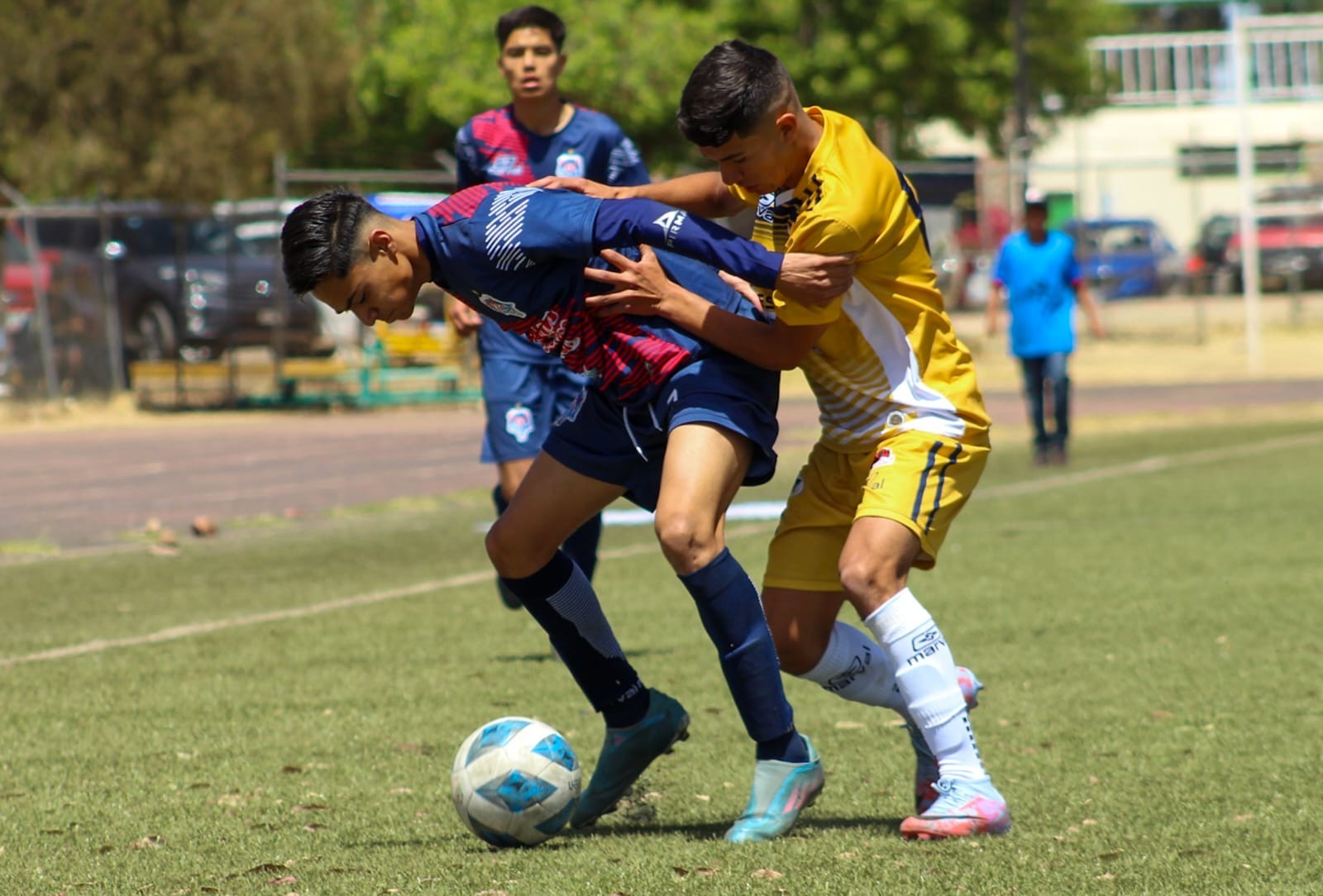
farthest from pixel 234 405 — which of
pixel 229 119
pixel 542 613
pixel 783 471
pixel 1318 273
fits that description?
pixel 1318 273

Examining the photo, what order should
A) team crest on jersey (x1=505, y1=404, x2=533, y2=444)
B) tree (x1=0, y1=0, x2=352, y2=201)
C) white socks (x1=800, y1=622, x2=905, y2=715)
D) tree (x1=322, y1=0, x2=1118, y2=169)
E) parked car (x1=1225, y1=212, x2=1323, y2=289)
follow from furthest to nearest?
parked car (x1=1225, y1=212, x2=1323, y2=289) < tree (x1=322, y1=0, x2=1118, y2=169) < tree (x1=0, y1=0, x2=352, y2=201) < team crest on jersey (x1=505, y1=404, x2=533, y2=444) < white socks (x1=800, y1=622, x2=905, y2=715)

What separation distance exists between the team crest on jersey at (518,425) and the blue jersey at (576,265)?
2.41 m

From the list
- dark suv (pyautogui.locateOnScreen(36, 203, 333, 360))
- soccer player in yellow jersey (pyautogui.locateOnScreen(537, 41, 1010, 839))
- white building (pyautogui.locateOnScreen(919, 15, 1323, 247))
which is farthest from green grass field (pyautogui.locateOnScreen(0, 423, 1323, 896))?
white building (pyautogui.locateOnScreen(919, 15, 1323, 247))

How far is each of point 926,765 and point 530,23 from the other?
3750 mm

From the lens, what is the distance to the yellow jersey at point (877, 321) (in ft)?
14.0

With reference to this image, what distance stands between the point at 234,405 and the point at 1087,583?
15.2 meters

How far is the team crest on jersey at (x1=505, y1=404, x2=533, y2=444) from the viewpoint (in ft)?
23.0

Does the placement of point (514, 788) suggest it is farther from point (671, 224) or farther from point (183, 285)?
point (183, 285)

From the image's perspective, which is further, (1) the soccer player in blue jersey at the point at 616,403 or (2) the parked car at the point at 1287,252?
(2) the parked car at the point at 1287,252

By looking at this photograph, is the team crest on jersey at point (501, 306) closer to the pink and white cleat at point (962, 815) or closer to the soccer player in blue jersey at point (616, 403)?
the soccer player in blue jersey at point (616, 403)

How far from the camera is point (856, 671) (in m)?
4.72

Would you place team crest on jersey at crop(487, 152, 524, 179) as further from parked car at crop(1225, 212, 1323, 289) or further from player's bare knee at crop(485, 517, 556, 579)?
parked car at crop(1225, 212, 1323, 289)

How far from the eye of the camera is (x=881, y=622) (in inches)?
170

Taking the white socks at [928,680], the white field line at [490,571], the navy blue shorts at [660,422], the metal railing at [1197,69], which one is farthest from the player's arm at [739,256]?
the metal railing at [1197,69]
